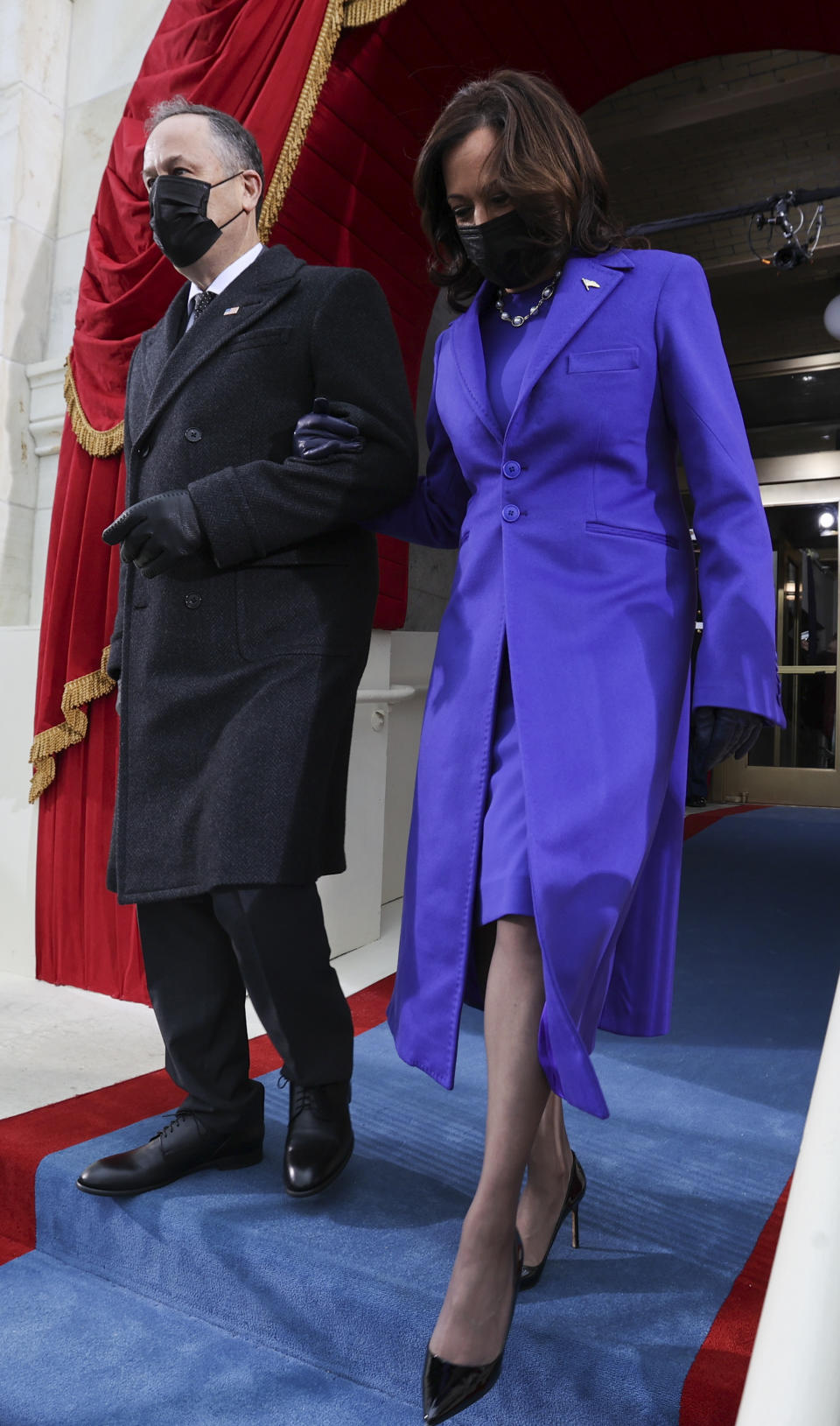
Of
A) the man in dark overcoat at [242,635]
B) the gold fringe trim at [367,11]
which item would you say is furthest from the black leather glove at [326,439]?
the gold fringe trim at [367,11]

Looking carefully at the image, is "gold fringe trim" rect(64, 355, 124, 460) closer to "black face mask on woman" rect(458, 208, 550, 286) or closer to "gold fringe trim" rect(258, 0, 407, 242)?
"gold fringe trim" rect(258, 0, 407, 242)

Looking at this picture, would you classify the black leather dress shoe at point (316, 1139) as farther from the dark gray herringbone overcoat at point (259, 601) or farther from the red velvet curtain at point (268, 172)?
the red velvet curtain at point (268, 172)

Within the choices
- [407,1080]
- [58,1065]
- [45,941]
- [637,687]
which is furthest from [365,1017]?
[637,687]

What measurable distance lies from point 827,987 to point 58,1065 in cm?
192

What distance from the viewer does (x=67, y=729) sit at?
285 centimetres

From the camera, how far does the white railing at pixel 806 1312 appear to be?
592 mm

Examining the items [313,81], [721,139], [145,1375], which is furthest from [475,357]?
[721,139]

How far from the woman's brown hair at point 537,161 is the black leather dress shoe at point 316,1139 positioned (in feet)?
3.85

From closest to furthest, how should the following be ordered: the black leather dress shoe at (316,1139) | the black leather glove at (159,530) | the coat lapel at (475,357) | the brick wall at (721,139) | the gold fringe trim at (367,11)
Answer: the coat lapel at (475,357) → the black leather glove at (159,530) → the black leather dress shoe at (316,1139) → the gold fringe trim at (367,11) → the brick wall at (721,139)

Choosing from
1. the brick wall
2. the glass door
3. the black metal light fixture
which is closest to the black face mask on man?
the black metal light fixture

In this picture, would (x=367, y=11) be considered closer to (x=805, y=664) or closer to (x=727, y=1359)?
(x=727, y=1359)

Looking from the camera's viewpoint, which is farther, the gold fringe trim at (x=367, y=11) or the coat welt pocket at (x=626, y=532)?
the gold fringe trim at (x=367, y=11)

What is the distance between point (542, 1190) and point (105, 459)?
215 cm

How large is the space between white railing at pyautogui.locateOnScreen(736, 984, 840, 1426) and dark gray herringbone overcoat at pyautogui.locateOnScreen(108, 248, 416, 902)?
2.88 feet
